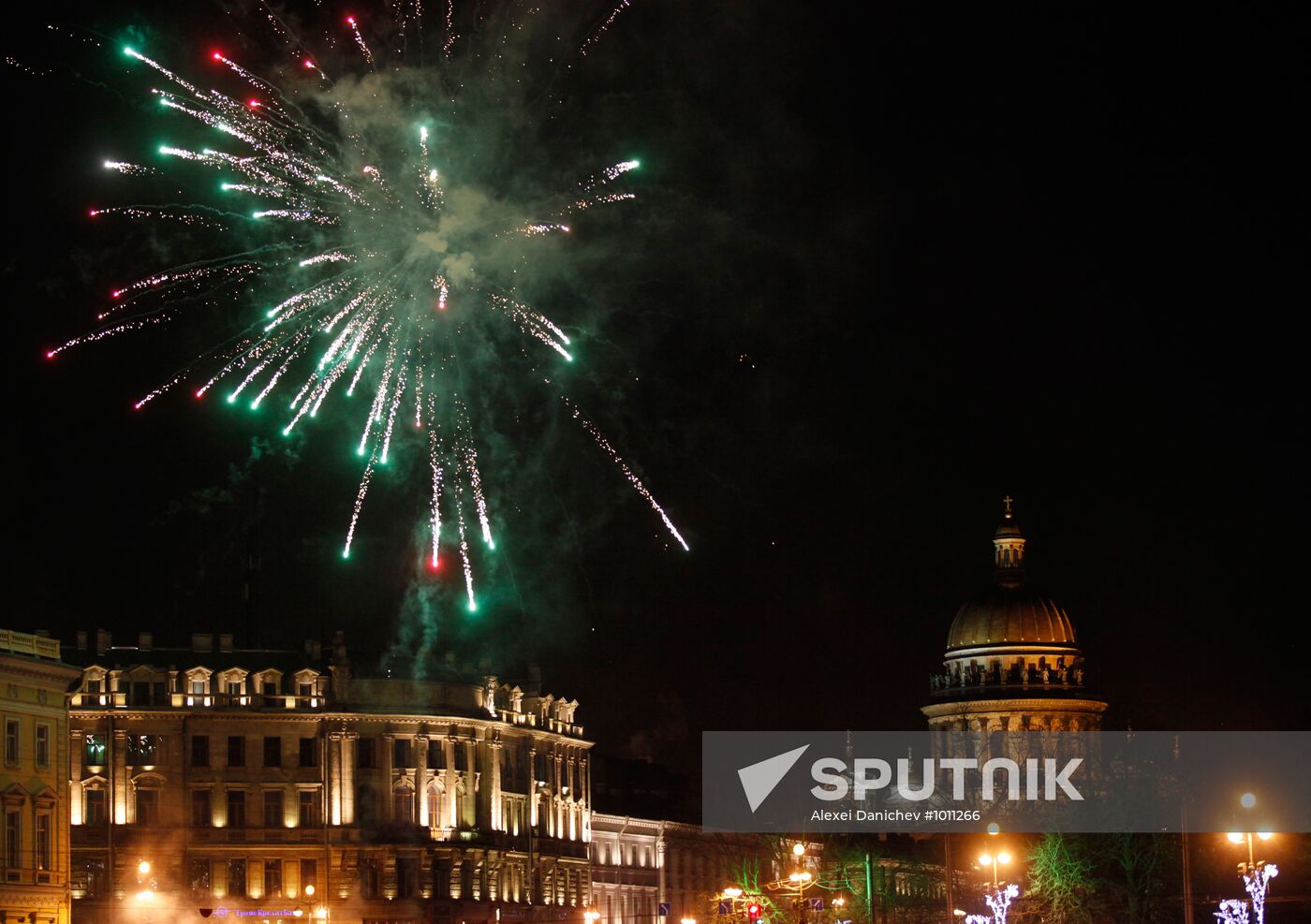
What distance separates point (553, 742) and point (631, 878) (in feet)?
45.8

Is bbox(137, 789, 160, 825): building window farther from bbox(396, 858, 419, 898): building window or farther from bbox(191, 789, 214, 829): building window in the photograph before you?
bbox(396, 858, 419, 898): building window

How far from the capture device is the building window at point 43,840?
224ft

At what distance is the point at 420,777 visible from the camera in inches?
4343

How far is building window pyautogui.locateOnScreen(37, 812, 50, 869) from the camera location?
6838 cm

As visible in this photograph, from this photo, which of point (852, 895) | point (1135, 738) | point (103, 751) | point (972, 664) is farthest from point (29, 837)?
point (972, 664)

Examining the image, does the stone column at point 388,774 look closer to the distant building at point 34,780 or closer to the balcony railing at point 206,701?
the balcony railing at point 206,701

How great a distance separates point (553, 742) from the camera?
120 metres

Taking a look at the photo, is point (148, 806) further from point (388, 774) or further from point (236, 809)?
point (388, 774)

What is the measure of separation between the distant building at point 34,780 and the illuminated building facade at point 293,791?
90.2 ft

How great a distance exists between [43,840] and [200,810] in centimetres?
3579

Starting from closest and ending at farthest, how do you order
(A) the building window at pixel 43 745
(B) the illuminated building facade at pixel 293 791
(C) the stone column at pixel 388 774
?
(A) the building window at pixel 43 745 → (B) the illuminated building facade at pixel 293 791 → (C) the stone column at pixel 388 774

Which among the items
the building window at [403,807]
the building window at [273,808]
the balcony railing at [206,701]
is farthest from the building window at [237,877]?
the building window at [403,807]

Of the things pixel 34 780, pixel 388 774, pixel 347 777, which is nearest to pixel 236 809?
pixel 347 777

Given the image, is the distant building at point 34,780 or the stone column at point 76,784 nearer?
the distant building at point 34,780
